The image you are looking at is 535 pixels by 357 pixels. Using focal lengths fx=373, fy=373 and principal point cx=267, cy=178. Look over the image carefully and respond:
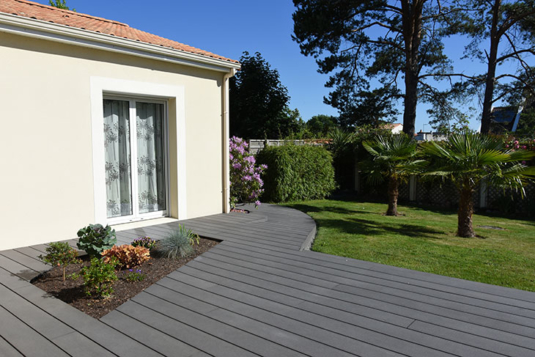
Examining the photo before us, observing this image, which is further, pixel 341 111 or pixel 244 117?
pixel 244 117

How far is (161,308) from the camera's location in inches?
145

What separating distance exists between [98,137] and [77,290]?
3.06m

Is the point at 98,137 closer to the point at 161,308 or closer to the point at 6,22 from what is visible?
the point at 6,22

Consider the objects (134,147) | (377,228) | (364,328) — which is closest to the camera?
(364,328)

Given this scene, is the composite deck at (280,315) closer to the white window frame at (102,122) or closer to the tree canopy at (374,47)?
the white window frame at (102,122)

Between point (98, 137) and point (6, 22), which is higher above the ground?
point (6, 22)

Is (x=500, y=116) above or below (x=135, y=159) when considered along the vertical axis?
above

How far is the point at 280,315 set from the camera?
3518mm

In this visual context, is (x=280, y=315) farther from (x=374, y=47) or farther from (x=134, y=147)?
(x=374, y=47)

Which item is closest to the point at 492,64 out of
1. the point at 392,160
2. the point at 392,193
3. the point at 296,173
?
the point at 392,193

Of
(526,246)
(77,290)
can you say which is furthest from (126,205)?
(526,246)

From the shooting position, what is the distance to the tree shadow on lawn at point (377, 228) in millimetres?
7542

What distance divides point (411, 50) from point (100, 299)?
15600 millimetres

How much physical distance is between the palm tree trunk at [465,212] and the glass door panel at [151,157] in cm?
596
